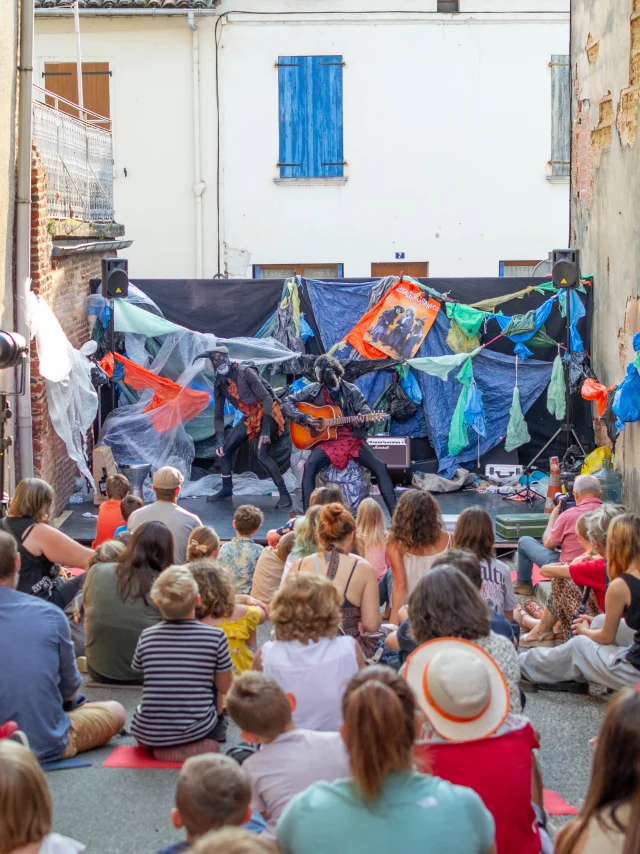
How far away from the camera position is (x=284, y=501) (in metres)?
10.8

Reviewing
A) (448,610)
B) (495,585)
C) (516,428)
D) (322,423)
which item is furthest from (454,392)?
(448,610)

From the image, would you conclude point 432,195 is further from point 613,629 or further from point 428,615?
point 428,615

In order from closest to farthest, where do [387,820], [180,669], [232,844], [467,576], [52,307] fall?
1. [232,844]
2. [387,820]
3. [467,576]
4. [180,669]
5. [52,307]

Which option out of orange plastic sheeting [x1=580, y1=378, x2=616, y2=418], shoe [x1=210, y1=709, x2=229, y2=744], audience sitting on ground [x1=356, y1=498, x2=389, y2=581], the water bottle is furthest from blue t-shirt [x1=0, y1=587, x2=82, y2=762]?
orange plastic sheeting [x1=580, y1=378, x2=616, y2=418]

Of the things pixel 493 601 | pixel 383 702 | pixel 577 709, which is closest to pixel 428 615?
pixel 383 702

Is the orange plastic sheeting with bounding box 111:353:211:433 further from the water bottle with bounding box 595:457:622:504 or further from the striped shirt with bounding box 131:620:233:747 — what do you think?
the striped shirt with bounding box 131:620:233:747

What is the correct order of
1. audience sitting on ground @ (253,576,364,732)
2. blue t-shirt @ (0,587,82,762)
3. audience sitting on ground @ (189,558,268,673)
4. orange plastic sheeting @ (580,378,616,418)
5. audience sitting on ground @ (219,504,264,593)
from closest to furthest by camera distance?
audience sitting on ground @ (253,576,364,732) → blue t-shirt @ (0,587,82,762) → audience sitting on ground @ (189,558,268,673) → audience sitting on ground @ (219,504,264,593) → orange plastic sheeting @ (580,378,616,418)

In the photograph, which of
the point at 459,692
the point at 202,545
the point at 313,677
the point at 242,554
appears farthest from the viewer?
the point at 242,554

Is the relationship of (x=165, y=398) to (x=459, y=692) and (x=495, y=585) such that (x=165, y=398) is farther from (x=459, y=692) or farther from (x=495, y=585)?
(x=459, y=692)

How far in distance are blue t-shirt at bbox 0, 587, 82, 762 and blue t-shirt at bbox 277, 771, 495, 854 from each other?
7.00ft

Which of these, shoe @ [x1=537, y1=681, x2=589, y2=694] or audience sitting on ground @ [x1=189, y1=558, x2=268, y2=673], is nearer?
audience sitting on ground @ [x1=189, y1=558, x2=268, y2=673]

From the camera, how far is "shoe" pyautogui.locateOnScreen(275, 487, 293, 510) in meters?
10.8

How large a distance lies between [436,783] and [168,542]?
3.11 meters

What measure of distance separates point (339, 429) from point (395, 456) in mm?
1341
